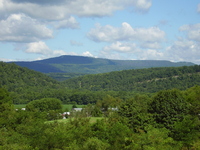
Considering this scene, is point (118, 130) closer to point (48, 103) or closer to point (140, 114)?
point (140, 114)

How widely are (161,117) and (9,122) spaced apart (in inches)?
1378

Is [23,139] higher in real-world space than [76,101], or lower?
higher

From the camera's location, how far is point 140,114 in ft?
197

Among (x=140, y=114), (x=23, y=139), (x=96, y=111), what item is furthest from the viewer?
(x=96, y=111)

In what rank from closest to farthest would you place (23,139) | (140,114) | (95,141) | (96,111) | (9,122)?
1. (95,141)
2. (23,139)
3. (140,114)
4. (9,122)
5. (96,111)

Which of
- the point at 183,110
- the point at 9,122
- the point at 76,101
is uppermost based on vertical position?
the point at 183,110

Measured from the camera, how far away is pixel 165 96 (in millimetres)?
62844

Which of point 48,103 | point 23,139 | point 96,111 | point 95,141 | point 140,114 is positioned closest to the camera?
point 95,141

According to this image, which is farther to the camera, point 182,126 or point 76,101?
point 76,101

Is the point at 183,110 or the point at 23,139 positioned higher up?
the point at 183,110

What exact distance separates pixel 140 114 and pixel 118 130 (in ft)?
38.2

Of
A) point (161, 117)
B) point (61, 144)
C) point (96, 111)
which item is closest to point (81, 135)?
point (61, 144)

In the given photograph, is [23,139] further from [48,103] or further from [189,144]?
[48,103]

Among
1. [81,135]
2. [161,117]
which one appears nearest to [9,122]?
[81,135]
